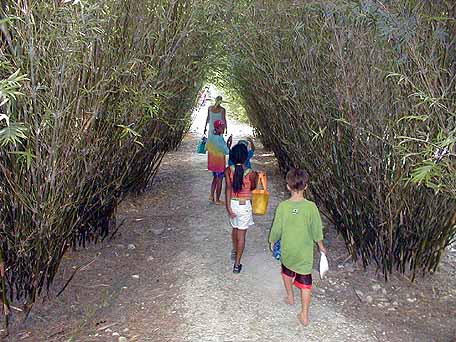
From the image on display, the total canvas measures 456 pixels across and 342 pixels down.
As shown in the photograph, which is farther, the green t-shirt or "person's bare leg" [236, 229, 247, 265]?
"person's bare leg" [236, 229, 247, 265]

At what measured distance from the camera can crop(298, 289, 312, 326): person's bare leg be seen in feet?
12.4

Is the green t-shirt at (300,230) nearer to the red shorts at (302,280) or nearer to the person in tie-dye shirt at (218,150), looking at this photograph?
the red shorts at (302,280)

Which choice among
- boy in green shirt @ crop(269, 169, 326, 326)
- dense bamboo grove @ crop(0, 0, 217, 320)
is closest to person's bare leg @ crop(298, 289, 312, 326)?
boy in green shirt @ crop(269, 169, 326, 326)

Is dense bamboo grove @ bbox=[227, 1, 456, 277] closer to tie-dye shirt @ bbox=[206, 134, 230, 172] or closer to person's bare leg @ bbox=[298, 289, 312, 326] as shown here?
person's bare leg @ bbox=[298, 289, 312, 326]

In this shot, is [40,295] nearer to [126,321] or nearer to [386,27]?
[126,321]

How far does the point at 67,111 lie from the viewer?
3531 millimetres

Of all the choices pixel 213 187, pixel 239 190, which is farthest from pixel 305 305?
pixel 213 187

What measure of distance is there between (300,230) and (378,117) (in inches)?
44.9

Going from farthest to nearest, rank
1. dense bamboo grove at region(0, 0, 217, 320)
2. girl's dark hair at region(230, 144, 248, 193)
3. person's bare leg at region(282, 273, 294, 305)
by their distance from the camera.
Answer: girl's dark hair at region(230, 144, 248, 193) → person's bare leg at region(282, 273, 294, 305) → dense bamboo grove at region(0, 0, 217, 320)

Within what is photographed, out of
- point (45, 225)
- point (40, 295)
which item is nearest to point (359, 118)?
point (45, 225)

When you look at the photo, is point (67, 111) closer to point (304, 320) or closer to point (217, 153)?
point (304, 320)

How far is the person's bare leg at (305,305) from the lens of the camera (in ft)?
12.4

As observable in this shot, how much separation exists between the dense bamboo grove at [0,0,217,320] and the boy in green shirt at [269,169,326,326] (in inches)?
58.1

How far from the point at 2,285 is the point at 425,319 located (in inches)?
123
